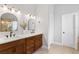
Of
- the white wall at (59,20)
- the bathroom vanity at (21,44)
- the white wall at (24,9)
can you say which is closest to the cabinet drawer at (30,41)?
the bathroom vanity at (21,44)

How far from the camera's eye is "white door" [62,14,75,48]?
2.48 m

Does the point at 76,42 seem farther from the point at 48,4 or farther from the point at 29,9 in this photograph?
the point at 29,9

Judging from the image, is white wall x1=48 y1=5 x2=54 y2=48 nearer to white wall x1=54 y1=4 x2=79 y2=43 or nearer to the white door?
white wall x1=54 y1=4 x2=79 y2=43

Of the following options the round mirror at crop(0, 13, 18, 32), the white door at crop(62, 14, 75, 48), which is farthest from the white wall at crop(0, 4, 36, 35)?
the white door at crop(62, 14, 75, 48)

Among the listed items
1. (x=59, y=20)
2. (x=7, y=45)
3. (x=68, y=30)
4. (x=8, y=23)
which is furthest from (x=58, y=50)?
(x=8, y=23)

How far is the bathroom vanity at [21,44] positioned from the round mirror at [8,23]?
24 cm

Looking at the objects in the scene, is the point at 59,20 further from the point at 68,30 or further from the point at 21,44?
the point at 21,44

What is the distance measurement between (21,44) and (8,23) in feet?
1.95

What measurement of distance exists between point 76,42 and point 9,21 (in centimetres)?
152

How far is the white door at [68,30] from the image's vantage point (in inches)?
97.8

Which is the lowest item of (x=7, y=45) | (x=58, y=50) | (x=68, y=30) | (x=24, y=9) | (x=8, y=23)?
(x=58, y=50)

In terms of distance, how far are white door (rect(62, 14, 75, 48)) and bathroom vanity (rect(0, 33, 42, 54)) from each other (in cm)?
53

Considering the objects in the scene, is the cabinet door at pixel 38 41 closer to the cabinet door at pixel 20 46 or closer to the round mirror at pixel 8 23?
the cabinet door at pixel 20 46

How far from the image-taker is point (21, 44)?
2.86 metres
